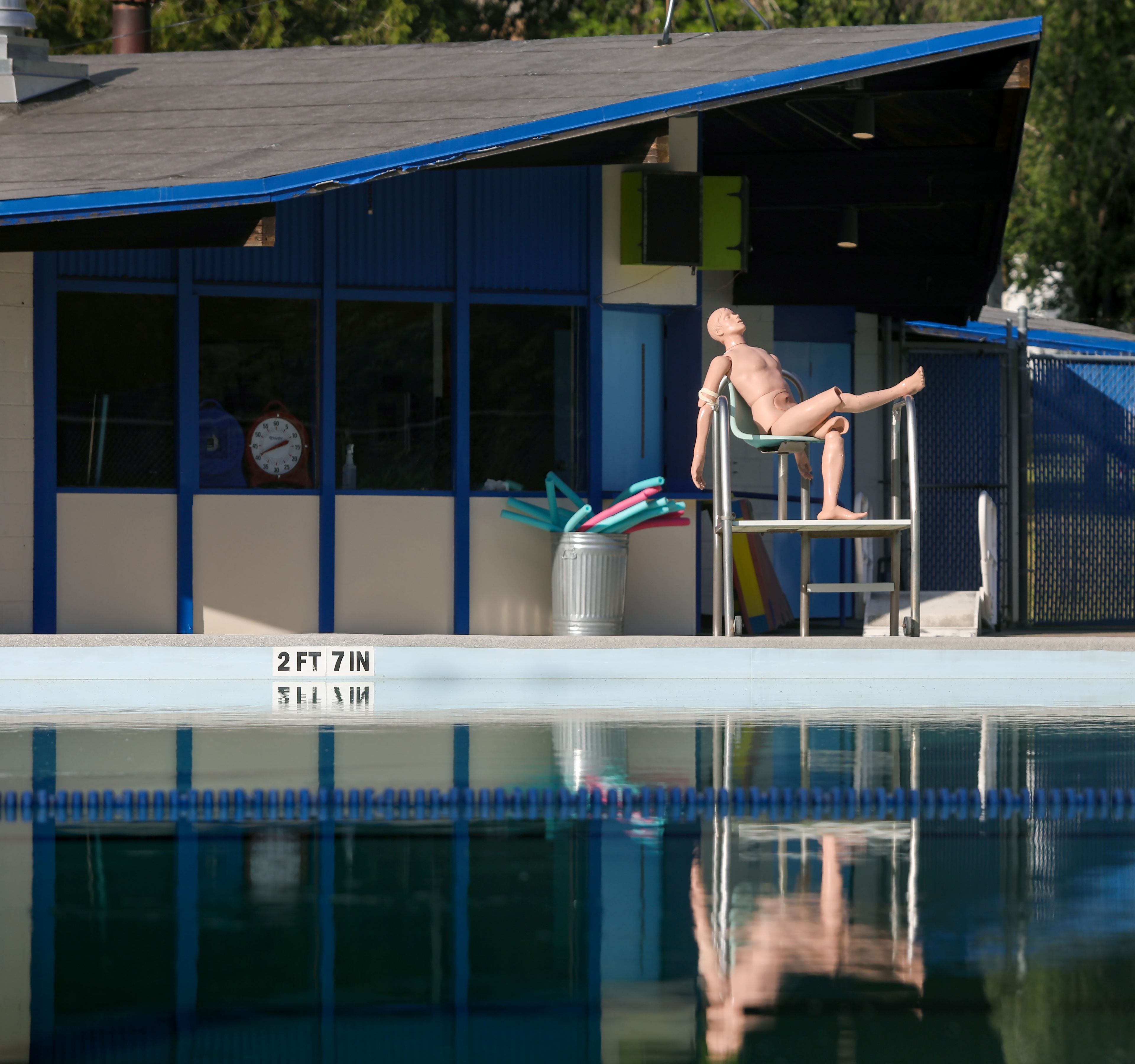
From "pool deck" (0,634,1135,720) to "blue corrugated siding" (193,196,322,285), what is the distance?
8.81 feet

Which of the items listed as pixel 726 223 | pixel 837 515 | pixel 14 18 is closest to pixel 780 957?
pixel 837 515

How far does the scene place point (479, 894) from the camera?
4.52 meters

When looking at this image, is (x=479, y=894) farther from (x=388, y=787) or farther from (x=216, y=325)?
(x=216, y=325)

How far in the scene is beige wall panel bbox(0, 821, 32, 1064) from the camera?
10.8ft

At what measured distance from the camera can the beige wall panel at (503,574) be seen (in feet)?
39.6

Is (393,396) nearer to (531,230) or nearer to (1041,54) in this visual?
(531,230)

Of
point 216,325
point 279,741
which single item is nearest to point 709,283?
point 216,325

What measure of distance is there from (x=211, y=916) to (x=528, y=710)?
4921 mm

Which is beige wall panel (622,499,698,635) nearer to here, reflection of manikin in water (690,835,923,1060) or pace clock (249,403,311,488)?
pace clock (249,403,311,488)

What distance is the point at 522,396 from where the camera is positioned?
12.3m

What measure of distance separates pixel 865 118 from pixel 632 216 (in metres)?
1.80

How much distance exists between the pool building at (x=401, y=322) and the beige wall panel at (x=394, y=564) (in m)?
0.02

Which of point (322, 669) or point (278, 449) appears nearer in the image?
point (322, 669)

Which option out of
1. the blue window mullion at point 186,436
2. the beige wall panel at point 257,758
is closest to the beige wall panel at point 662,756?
the beige wall panel at point 257,758
